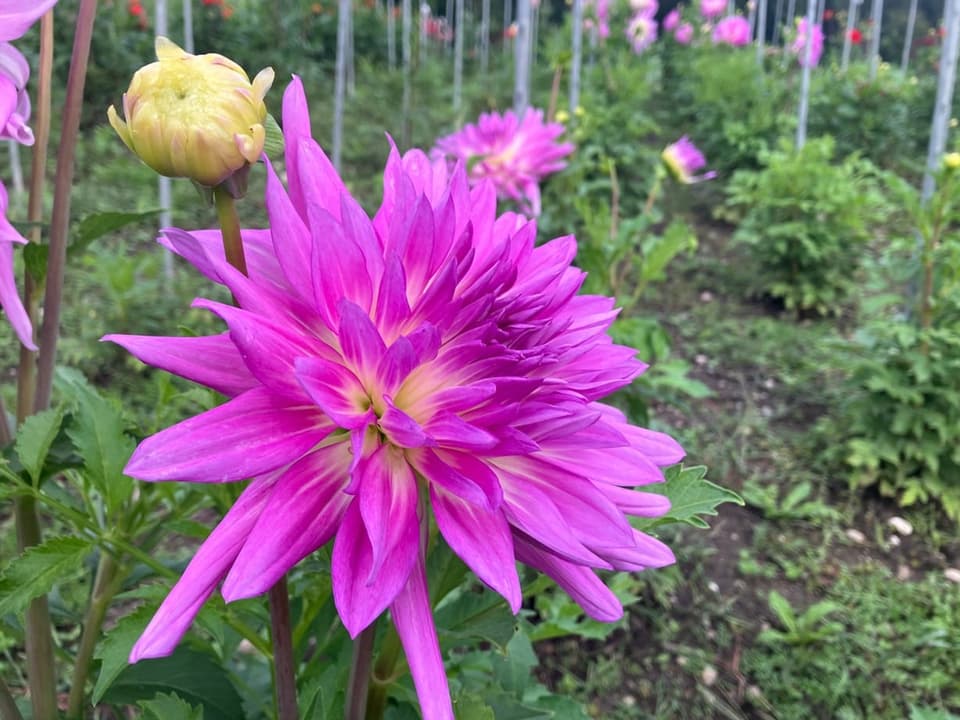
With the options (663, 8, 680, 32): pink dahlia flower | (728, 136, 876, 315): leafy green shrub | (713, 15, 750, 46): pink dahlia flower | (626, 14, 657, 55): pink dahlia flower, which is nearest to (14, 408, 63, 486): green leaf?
(728, 136, 876, 315): leafy green shrub

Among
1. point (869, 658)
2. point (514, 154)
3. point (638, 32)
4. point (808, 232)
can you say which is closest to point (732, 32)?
point (638, 32)

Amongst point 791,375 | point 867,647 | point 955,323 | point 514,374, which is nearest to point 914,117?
point 791,375

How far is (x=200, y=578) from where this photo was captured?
1.50ft

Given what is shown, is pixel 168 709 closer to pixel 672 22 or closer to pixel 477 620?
pixel 477 620

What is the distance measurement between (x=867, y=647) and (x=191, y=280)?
2881 mm

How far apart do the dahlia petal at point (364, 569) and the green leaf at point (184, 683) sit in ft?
1.56

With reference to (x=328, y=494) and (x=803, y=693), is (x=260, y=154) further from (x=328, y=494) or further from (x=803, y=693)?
(x=803, y=693)

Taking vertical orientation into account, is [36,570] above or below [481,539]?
below

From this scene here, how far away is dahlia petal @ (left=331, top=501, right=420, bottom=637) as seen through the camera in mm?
450

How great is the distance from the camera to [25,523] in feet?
2.48

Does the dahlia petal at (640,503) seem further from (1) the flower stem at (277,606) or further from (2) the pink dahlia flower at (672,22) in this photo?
(2) the pink dahlia flower at (672,22)

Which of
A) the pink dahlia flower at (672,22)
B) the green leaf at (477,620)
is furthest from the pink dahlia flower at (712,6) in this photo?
the green leaf at (477,620)

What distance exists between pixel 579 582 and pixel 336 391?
21cm

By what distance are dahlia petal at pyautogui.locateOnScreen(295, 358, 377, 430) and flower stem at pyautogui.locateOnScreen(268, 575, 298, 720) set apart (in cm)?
13
